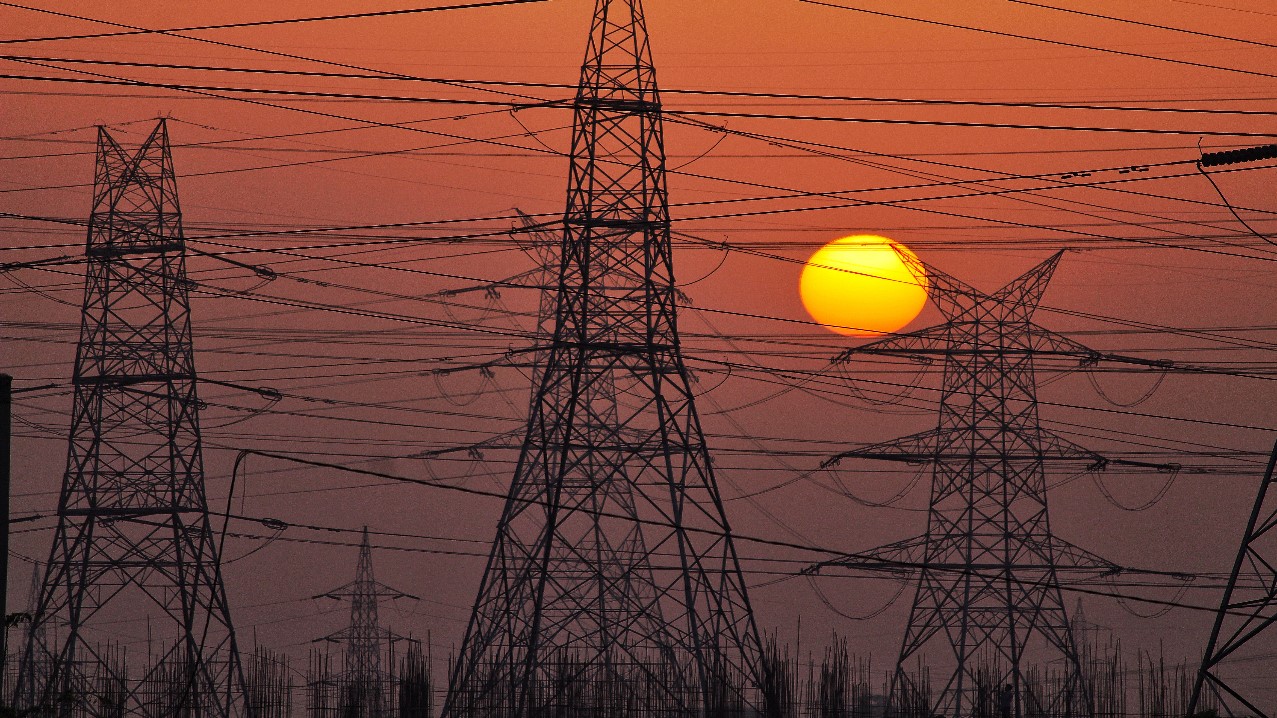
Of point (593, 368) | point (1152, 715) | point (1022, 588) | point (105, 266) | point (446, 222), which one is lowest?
point (1152, 715)

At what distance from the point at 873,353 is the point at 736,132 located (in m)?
8.91

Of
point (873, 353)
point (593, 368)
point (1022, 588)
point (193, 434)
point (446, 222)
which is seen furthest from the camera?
point (1022, 588)

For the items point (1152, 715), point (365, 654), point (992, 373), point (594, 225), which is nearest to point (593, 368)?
point (594, 225)

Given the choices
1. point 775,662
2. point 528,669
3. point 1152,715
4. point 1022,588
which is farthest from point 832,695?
point 528,669

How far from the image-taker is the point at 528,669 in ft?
82.9

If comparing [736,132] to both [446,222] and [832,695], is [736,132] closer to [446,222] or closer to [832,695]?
[446,222]

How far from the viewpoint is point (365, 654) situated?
58.3 meters

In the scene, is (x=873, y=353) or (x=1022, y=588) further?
(x=1022, y=588)

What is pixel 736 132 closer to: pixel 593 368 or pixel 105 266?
pixel 593 368

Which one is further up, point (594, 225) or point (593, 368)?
point (594, 225)

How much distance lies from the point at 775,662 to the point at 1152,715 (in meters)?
11.0

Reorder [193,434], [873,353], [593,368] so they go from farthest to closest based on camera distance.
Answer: [873,353]
[193,434]
[593,368]

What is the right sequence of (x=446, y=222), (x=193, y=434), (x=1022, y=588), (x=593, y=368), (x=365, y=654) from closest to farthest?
(x=446, y=222)
(x=593, y=368)
(x=193, y=434)
(x=1022, y=588)
(x=365, y=654)

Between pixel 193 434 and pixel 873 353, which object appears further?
pixel 873 353
